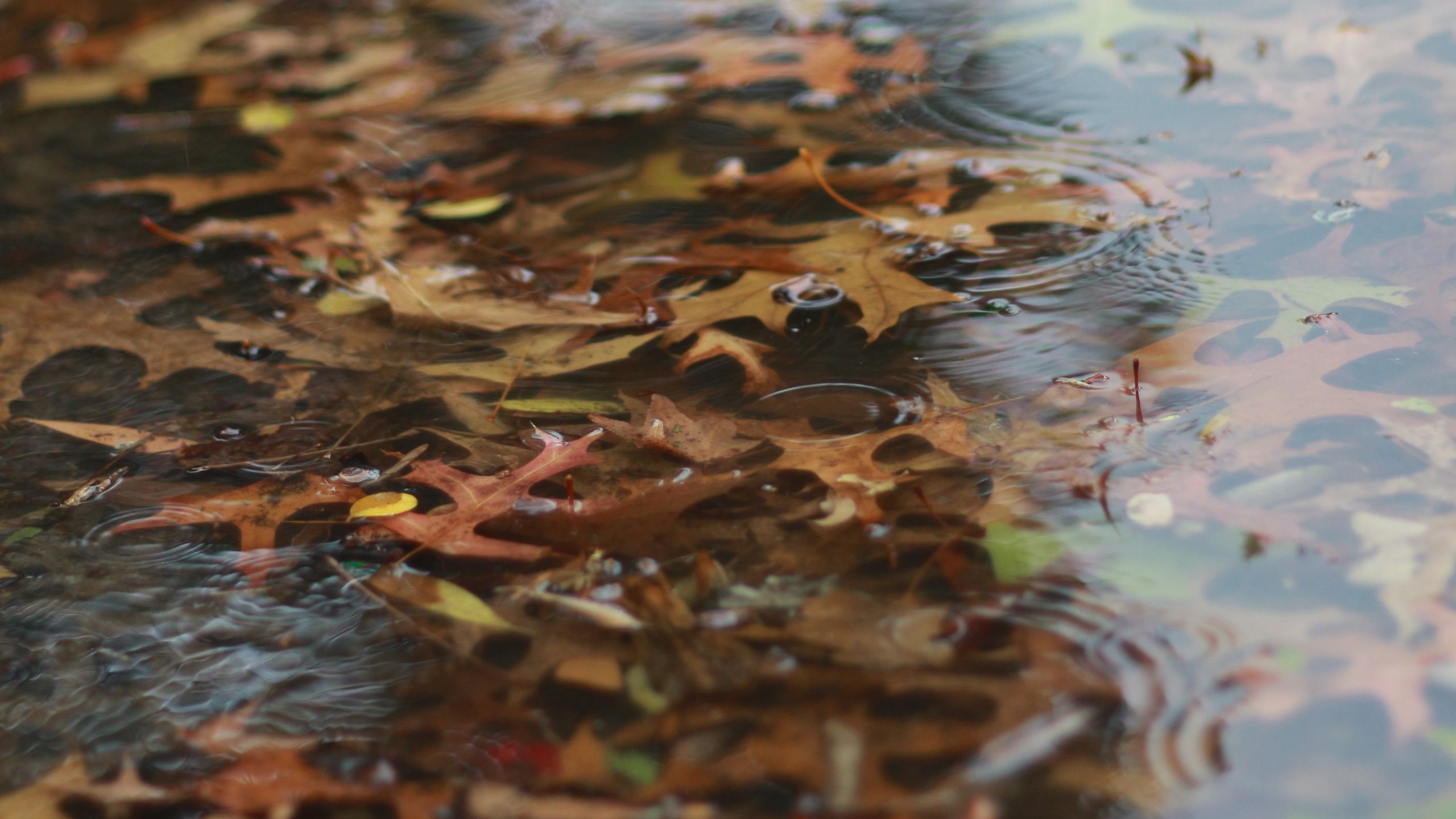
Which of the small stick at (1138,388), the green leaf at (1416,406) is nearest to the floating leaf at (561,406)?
the small stick at (1138,388)

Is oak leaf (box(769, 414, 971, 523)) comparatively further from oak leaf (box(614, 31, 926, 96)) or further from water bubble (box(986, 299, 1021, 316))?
oak leaf (box(614, 31, 926, 96))

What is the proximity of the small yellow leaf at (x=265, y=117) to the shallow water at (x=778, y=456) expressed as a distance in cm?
27

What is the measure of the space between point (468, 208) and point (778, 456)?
1.22m

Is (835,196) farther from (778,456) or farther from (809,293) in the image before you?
(778,456)

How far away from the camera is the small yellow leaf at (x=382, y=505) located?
138 centimetres

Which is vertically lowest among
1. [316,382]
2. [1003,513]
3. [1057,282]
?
[316,382]

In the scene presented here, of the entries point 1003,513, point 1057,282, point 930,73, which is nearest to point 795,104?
point 930,73

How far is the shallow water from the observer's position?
1.05 m

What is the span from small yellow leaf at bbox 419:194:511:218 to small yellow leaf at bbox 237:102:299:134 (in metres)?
0.87

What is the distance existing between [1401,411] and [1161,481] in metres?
0.39

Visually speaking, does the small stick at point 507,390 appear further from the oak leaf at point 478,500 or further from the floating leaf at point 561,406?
the oak leaf at point 478,500

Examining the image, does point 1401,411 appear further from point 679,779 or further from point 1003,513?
point 679,779

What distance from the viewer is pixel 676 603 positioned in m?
1.21

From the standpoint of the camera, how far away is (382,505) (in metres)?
1.39
